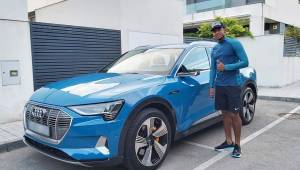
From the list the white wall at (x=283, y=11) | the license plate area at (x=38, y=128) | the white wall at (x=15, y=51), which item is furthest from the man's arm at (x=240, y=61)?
the white wall at (x=283, y=11)

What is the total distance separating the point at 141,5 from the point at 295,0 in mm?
19500

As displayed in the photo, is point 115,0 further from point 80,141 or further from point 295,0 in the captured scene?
point 295,0

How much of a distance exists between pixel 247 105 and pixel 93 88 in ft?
11.4

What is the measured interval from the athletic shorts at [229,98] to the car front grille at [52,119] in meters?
2.15

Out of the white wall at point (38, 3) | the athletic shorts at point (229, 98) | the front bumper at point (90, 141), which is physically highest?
the white wall at point (38, 3)

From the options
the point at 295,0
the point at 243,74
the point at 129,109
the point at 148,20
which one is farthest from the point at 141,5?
the point at 295,0

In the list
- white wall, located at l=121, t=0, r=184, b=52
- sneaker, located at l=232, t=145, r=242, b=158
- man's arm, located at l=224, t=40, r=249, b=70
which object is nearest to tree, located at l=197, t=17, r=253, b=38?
white wall, located at l=121, t=0, r=184, b=52

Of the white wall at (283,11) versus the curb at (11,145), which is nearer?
the curb at (11,145)

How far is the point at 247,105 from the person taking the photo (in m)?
5.81

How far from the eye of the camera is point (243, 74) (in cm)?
555

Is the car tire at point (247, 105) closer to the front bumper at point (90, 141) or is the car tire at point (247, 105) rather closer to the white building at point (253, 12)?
the front bumper at point (90, 141)

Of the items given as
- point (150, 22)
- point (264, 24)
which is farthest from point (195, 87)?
point (264, 24)

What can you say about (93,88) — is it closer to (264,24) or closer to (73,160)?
(73,160)

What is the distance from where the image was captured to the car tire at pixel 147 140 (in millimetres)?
3363
